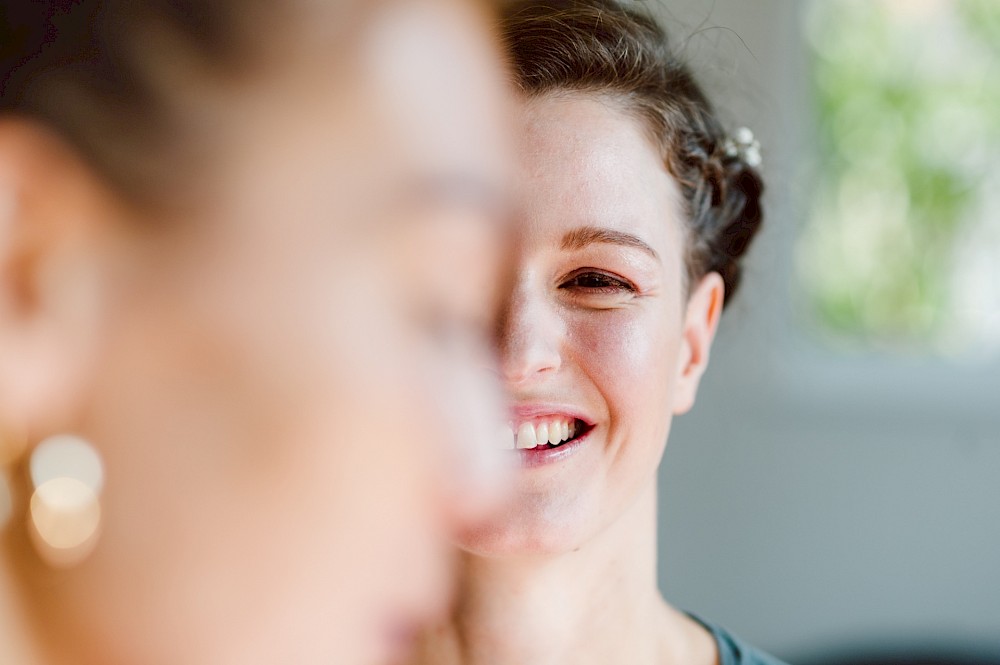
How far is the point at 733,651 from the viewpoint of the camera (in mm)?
602

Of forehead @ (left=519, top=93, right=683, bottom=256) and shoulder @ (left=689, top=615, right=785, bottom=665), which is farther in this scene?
shoulder @ (left=689, top=615, right=785, bottom=665)

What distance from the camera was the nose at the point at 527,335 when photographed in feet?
1.40

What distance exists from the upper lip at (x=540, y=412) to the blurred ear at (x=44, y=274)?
18 cm

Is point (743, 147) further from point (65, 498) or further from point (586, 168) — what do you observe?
point (65, 498)

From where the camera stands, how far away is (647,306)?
49 cm

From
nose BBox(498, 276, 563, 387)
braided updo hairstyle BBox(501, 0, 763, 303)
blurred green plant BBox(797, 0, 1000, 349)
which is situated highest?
blurred green plant BBox(797, 0, 1000, 349)

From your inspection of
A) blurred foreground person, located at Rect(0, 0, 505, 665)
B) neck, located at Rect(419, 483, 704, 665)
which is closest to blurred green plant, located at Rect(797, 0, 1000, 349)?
neck, located at Rect(419, 483, 704, 665)

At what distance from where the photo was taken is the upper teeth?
0.45 meters

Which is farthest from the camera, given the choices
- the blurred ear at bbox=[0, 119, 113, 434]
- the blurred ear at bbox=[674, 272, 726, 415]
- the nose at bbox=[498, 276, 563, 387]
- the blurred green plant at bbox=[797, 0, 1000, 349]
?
the blurred green plant at bbox=[797, 0, 1000, 349]

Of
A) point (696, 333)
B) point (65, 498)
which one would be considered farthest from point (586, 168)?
point (65, 498)

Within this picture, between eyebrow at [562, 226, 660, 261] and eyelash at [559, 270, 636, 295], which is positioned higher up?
eyebrow at [562, 226, 660, 261]

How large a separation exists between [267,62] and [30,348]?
0.36 ft

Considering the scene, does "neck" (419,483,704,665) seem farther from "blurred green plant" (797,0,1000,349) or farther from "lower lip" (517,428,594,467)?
"blurred green plant" (797,0,1000,349)

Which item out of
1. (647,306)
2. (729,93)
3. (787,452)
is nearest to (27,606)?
(647,306)
